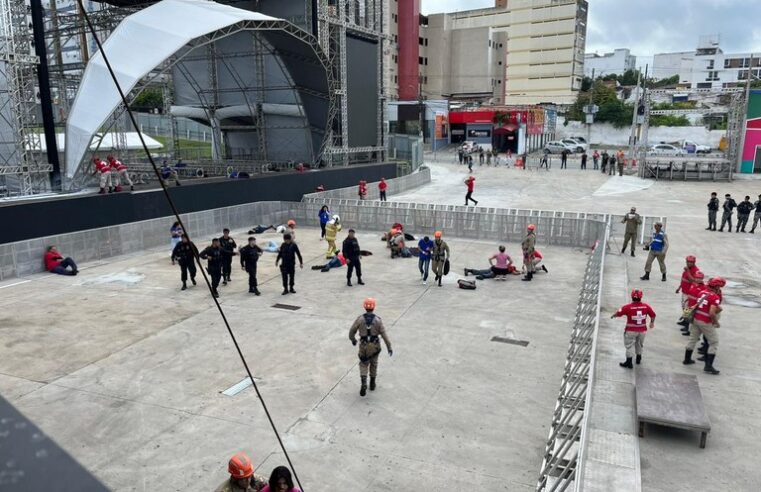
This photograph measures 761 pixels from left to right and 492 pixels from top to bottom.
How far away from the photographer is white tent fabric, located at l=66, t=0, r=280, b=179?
2075 cm

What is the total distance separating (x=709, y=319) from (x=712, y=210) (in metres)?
15.0

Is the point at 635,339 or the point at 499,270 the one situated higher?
the point at 635,339

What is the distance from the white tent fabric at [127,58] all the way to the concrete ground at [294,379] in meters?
7.75

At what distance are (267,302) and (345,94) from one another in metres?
24.7

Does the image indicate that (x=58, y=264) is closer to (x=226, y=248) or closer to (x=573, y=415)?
(x=226, y=248)

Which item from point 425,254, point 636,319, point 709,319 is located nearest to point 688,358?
point 709,319

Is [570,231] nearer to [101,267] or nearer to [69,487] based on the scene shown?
[101,267]

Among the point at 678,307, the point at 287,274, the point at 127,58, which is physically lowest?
the point at 678,307

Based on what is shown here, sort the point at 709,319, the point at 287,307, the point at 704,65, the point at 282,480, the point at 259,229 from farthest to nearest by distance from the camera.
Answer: the point at 704,65 < the point at 259,229 < the point at 287,307 < the point at 709,319 < the point at 282,480

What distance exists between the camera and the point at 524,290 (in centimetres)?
1443

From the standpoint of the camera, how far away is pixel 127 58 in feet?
70.6

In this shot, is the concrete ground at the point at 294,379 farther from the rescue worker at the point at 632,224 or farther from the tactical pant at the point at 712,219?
the tactical pant at the point at 712,219

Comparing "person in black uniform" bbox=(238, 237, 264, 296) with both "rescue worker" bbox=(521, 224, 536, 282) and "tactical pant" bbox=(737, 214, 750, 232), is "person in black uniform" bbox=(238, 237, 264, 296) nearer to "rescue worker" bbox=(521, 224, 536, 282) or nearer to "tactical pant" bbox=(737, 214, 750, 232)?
"rescue worker" bbox=(521, 224, 536, 282)

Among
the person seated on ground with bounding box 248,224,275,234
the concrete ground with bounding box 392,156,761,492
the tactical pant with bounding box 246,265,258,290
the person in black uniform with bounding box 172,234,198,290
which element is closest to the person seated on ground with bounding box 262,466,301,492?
the concrete ground with bounding box 392,156,761,492
